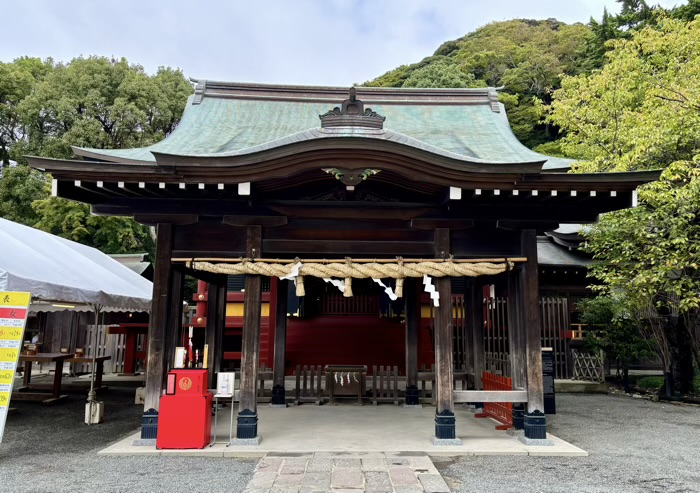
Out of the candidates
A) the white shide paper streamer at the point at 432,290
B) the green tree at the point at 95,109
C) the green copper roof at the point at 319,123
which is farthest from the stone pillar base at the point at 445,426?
the green tree at the point at 95,109

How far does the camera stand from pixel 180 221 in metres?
6.55

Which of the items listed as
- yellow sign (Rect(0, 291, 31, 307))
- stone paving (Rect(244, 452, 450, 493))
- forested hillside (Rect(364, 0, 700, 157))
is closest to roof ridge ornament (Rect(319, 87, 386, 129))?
stone paving (Rect(244, 452, 450, 493))

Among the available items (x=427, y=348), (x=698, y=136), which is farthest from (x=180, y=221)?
(x=698, y=136)

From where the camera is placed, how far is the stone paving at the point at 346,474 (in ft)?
14.8

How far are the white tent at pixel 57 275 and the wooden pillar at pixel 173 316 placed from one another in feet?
6.67

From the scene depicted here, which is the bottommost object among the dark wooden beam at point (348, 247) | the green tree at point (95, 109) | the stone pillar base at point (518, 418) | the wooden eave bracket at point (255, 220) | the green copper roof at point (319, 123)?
the stone pillar base at point (518, 418)

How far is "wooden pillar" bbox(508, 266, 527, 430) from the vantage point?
21.7 ft

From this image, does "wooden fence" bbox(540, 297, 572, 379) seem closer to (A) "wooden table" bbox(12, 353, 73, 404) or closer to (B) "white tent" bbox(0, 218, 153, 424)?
(B) "white tent" bbox(0, 218, 153, 424)

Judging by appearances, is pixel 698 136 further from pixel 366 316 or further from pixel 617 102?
pixel 366 316

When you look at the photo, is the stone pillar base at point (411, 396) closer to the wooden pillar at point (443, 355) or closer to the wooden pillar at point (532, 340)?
the wooden pillar at point (443, 355)

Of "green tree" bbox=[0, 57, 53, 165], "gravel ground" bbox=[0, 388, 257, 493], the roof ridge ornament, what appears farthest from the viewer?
"green tree" bbox=[0, 57, 53, 165]

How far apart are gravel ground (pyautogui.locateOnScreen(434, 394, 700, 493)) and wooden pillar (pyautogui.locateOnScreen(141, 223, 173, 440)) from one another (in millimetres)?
3693

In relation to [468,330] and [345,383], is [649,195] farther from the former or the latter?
[345,383]

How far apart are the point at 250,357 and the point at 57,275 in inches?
157
